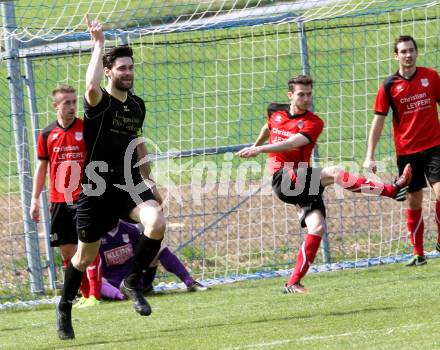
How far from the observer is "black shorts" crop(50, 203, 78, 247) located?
9.83 m

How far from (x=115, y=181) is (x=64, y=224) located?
2.46m

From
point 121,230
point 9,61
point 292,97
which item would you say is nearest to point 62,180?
point 121,230

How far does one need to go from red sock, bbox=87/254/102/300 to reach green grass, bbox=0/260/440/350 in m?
0.19

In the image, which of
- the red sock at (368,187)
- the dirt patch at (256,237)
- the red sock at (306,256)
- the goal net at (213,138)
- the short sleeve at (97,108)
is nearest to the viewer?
A: the short sleeve at (97,108)

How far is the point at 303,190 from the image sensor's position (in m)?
9.41

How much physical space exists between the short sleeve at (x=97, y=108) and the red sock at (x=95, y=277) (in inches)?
106

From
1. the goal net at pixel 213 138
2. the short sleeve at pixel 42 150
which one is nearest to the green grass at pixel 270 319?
the goal net at pixel 213 138

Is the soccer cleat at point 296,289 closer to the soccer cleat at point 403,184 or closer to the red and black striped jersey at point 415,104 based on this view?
the soccer cleat at point 403,184

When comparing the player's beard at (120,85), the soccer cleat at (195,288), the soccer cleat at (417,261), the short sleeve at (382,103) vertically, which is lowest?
the soccer cleat at (195,288)

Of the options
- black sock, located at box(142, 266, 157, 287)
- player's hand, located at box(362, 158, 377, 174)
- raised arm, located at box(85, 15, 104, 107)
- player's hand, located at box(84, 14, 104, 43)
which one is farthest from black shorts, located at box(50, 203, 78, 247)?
player's hand, located at box(84, 14, 104, 43)

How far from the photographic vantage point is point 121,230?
408 inches

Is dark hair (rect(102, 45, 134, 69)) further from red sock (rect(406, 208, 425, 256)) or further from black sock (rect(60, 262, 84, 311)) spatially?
red sock (rect(406, 208, 425, 256))

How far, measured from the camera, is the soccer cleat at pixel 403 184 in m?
10.1

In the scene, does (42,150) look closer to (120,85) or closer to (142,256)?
(120,85)
